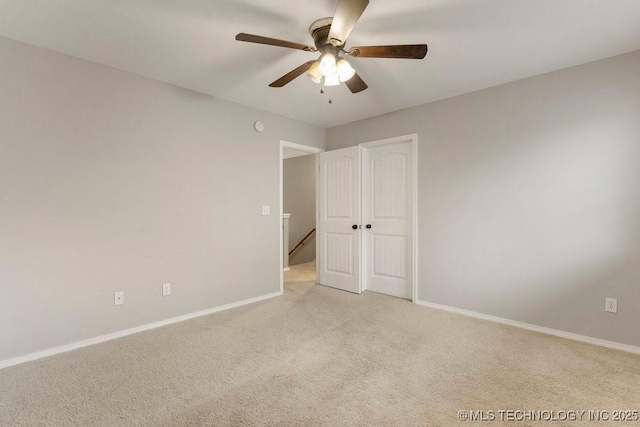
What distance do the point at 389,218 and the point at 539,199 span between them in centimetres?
162

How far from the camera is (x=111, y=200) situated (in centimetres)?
259

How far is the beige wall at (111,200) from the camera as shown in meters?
2.19

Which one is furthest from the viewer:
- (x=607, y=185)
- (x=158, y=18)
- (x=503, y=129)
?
(x=503, y=129)

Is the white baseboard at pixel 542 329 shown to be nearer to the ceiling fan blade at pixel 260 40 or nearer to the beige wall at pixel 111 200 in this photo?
the beige wall at pixel 111 200

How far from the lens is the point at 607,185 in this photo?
243cm

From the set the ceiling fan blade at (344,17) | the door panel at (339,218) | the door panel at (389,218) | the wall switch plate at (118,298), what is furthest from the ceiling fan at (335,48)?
the wall switch plate at (118,298)

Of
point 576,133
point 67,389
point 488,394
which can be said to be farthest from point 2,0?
point 576,133

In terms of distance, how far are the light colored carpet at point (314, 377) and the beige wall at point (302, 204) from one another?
3.76 meters

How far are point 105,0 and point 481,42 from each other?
101 inches

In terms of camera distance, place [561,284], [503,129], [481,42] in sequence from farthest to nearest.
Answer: [503,129], [561,284], [481,42]

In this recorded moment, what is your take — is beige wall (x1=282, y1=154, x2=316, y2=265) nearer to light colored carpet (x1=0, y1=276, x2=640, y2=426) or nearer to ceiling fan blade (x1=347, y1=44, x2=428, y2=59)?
light colored carpet (x1=0, y1=276, x2=640, y2=426)

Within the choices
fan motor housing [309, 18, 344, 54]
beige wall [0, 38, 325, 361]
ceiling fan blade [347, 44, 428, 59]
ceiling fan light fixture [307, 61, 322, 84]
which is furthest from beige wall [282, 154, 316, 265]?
ceiling fan blade [347, 44, 428, 59]

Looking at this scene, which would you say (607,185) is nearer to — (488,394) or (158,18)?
(488,394)

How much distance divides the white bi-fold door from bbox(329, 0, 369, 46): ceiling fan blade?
2.15 m
